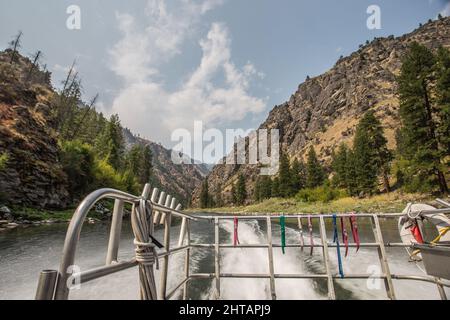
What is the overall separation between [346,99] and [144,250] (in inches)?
5335

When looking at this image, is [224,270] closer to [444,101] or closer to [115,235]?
[115,235]

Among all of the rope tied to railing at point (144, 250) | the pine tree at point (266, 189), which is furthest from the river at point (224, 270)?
the pine tree at point (266, 189)

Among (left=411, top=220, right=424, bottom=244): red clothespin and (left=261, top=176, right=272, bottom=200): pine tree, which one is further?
(left=261, top=176, right=272, bottom=200): pine tree

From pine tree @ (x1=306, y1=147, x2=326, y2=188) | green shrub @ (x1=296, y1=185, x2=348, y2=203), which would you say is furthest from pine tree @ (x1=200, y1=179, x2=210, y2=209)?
green shrub @ (x1=296, y1=185, x2=348, y2=203)

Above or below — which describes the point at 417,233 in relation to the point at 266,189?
below

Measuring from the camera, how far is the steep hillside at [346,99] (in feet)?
320

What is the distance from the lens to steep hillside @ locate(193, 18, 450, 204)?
97.6 metres

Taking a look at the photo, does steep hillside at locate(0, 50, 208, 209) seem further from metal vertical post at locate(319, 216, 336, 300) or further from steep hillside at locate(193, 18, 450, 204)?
steep hillside at locate(193, 18, 450, 204)

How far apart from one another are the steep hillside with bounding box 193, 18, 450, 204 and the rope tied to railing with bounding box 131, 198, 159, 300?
288 ft

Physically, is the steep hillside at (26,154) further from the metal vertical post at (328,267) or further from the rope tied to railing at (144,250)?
the metal vertical post at (328,267)

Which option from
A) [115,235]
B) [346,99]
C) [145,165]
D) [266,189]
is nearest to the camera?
[115,235]

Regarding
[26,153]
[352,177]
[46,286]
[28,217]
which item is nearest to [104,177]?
[26,153]

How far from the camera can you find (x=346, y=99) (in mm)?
119500

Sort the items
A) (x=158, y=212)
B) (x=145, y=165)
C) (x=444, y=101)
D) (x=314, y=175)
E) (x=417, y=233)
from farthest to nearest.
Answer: (x=145, y=165)
(x=314, y=175)
(x=444, y=101)
(x=417, y=233)
(x=158, y=212)
